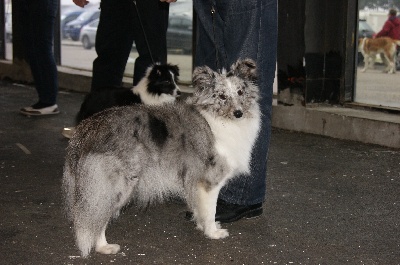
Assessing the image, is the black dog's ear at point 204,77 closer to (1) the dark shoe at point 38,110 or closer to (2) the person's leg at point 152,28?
(2) the person's leg at point 152,28

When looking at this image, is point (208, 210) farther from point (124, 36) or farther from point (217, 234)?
point (124, 36)

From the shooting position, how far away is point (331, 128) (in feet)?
22.4

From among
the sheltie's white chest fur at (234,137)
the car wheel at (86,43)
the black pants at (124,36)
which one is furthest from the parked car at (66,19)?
the sheltie's white chest fur at (234,137)

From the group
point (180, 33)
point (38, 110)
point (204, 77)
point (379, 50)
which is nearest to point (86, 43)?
point (180, 33)

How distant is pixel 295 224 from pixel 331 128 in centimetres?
274

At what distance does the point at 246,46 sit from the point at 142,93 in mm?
2242

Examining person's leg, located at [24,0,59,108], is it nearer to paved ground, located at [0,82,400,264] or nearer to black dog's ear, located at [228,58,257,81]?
paved ground, located at [0,82,400,264]

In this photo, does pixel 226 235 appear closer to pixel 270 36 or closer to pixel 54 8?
pixel 270 36

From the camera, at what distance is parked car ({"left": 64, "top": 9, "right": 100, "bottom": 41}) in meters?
11.1

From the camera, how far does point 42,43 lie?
738cm

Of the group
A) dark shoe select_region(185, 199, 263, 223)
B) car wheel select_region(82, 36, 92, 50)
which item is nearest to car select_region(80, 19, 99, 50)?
car wheel select_region(82, 36, 92, 50)

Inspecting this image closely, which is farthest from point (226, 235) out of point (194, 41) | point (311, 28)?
point (194, 41)

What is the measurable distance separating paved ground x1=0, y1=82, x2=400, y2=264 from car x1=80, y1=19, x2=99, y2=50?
16.1ft

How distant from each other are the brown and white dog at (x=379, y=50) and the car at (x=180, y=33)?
2.59 m
